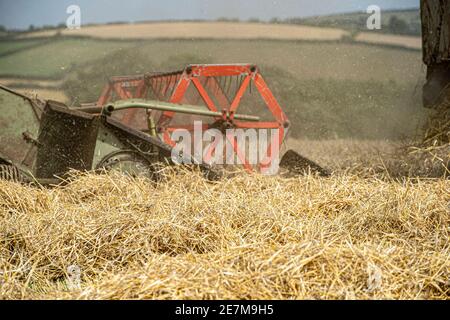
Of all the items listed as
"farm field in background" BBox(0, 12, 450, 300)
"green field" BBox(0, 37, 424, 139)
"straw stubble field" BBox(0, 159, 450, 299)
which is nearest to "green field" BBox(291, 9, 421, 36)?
"green field" BBox(0, 37, 424, 139)

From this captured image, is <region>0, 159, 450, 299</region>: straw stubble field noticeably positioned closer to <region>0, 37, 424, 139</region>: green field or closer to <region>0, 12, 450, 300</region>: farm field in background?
<region>0, 12, 450, 300</region>: farm field in background

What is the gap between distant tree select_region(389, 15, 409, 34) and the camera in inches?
420

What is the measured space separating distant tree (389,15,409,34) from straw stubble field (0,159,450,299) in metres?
6.60

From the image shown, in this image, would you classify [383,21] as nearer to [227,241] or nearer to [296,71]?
[296,71]

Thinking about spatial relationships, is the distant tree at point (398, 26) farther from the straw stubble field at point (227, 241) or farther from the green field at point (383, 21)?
the straw stubble field at point (227, 241)

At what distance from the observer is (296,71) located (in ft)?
31.9

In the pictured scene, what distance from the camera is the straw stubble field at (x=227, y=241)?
2.52m

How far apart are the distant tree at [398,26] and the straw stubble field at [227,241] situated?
21.7 feet

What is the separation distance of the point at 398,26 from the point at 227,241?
8567mm

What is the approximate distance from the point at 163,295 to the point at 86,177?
8.25 feet

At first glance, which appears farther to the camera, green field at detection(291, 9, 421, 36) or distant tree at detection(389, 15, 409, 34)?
distant tree at detection(389, 15, 409, 34)

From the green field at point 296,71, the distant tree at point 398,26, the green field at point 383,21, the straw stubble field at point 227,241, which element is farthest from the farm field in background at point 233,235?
Result: the distant tree at point 398,26
